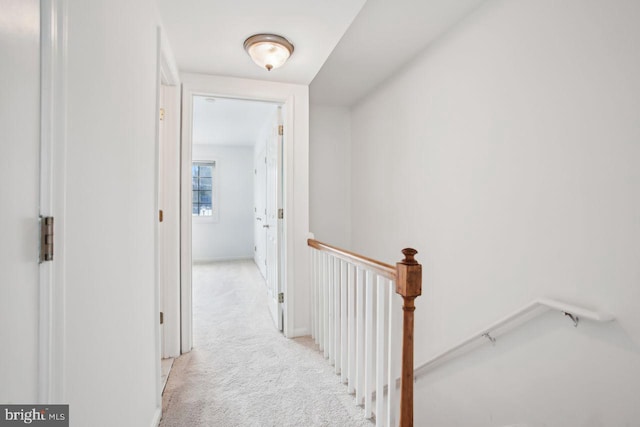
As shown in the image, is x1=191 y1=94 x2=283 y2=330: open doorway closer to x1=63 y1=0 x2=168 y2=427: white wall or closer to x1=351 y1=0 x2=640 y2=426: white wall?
x1=351 y1=0 x2=640 y2=426: white wall

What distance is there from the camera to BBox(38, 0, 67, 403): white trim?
2.18ft

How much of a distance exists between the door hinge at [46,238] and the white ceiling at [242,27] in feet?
5.16

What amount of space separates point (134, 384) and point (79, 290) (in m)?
0.68

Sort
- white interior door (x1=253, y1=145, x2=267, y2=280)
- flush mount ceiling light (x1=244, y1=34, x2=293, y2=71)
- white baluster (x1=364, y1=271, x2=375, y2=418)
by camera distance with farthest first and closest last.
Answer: white interior door (x1=253, y1=145, x2=267, y2=280), flush mount ceiling light (x1=244, y1=34, x2=293, y2=71), white baluster (x1=364, y1=271, x2=375, y2=418)

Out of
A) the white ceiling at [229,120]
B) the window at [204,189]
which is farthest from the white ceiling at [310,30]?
the window at [204,189]

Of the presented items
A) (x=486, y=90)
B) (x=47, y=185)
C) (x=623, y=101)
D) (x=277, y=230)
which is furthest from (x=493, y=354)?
(x=47, y=185)

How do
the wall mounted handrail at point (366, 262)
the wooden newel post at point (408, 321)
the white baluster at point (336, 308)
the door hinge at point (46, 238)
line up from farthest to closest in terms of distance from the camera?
the white baluster at point (336, 308) < the wall mounted handrail at point (366, 262) < the wooden newel post at point (408, 321) < the door hinge at point (46, 238)

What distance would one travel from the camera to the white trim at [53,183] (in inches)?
26.2

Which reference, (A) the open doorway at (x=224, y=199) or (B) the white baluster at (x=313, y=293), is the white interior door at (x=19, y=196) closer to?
(B) the white baluster at (x=313, y=293)

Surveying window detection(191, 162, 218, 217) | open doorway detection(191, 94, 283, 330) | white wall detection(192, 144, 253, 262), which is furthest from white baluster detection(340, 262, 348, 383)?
window detection(191, 162, 218, 217)

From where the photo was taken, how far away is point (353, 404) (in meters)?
1.80

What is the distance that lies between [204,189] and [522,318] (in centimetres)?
605

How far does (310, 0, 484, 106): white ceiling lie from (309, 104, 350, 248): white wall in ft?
1.74

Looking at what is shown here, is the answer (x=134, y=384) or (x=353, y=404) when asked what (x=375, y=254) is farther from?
(x=134, y=384)
